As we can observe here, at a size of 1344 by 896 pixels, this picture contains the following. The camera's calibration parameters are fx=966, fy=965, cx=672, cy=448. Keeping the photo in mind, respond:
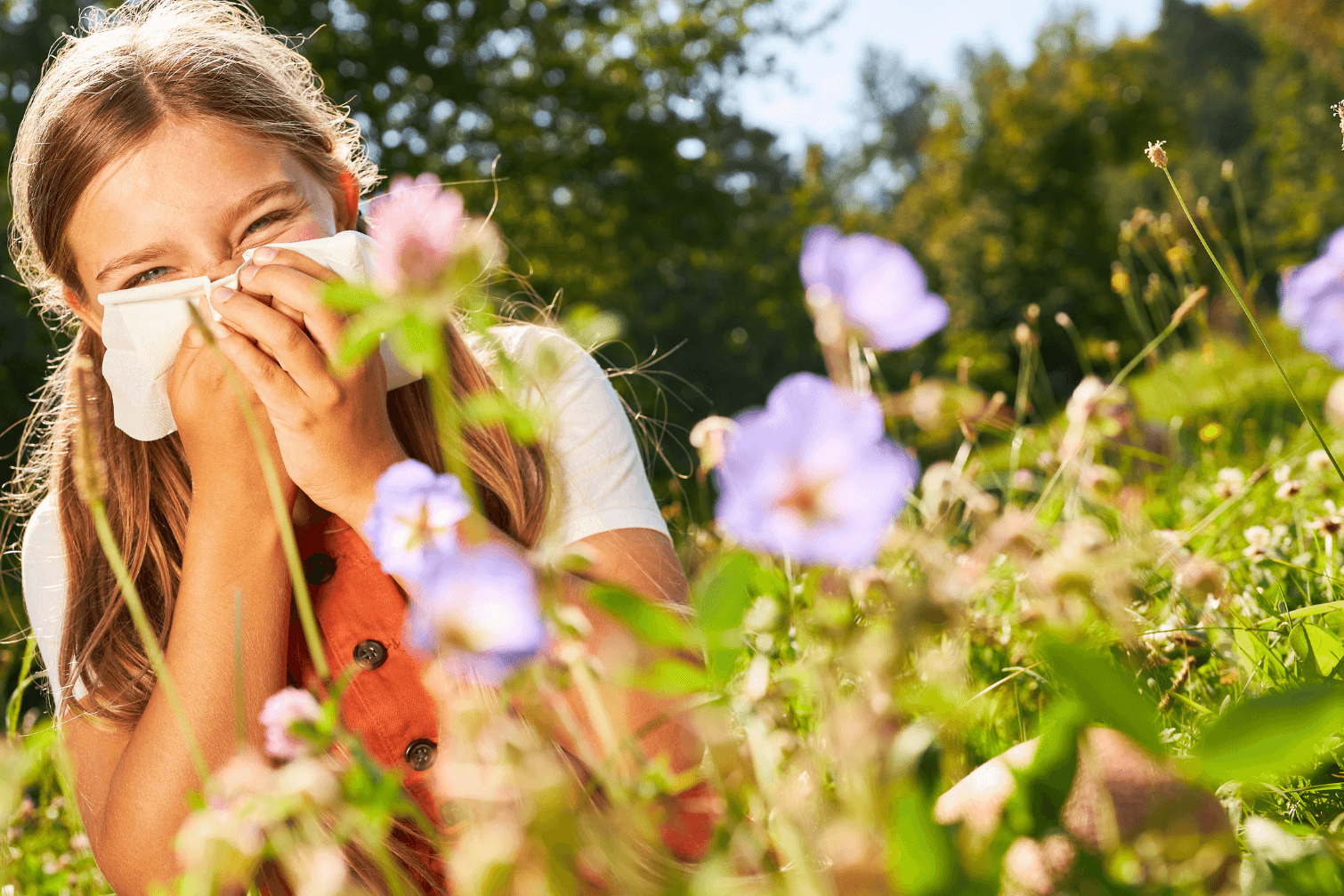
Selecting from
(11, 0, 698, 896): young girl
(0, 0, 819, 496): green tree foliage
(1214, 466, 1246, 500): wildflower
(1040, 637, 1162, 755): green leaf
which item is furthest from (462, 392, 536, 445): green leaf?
(0, 0, 819, 496): green tree foliage

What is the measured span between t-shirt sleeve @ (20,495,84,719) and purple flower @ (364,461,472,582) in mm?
1371

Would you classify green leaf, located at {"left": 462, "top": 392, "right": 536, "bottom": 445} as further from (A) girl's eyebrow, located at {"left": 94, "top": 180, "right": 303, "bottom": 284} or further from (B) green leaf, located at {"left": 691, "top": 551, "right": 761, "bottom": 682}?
(A) girl's eyebrow, located at {"left": 94, "top": 180, "right": 303, "bottom": 284}

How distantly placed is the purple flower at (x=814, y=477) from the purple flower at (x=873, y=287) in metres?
0.04

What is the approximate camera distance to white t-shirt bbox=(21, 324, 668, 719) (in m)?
1.47

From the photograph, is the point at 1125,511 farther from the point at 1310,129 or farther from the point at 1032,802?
the point at 1310,129

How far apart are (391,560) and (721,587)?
0.18m

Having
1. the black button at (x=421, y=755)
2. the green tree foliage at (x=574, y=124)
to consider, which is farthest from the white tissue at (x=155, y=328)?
the green tree foliage at (x=574, y=124)

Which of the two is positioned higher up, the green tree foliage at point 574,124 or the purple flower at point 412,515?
the purple flower at point 412,515

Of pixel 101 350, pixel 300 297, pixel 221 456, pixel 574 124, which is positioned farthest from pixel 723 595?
pixel 574 124

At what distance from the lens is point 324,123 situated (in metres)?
1.74

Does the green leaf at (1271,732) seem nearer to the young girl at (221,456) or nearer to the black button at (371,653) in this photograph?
the young girl at (221,456)

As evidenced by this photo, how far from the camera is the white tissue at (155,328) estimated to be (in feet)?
3.98

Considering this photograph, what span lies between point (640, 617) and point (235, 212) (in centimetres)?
117

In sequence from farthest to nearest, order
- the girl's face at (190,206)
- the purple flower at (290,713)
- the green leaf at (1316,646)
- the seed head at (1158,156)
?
the girl's face at (190,206)
the green leaf at (1316,646)
the seed head at (1158,156)
the purple flower at (290,713)
